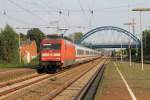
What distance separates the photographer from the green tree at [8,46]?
7744 cm

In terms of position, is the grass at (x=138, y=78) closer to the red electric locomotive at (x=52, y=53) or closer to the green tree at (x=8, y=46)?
the red electric locomotive at (x=52, y=53)

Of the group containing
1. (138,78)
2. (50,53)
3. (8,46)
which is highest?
(8,46)

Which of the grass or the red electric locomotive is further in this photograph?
the red electric locomotive

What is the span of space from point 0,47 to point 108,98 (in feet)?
200

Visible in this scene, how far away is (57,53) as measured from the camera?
42.7 metres

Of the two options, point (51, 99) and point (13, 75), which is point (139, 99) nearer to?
point (51, 99)

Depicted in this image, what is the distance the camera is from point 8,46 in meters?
78.6

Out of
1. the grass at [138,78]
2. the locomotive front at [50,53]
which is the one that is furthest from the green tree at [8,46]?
the locomotive front at [50,53]

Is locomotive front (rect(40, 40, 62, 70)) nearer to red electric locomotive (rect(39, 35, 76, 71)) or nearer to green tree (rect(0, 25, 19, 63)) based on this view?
red electric locomotive (rect(39, 35, 76, 71))

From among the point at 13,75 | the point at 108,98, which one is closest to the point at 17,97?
the point at 108,98

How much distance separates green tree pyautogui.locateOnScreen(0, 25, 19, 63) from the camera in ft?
254

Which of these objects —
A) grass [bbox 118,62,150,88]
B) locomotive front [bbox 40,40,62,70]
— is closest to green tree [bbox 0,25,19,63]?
grass [bbox 118,62,150,88]

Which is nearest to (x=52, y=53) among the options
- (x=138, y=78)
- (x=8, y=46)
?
(x=138, y=78)

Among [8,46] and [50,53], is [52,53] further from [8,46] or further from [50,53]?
[8,46]
